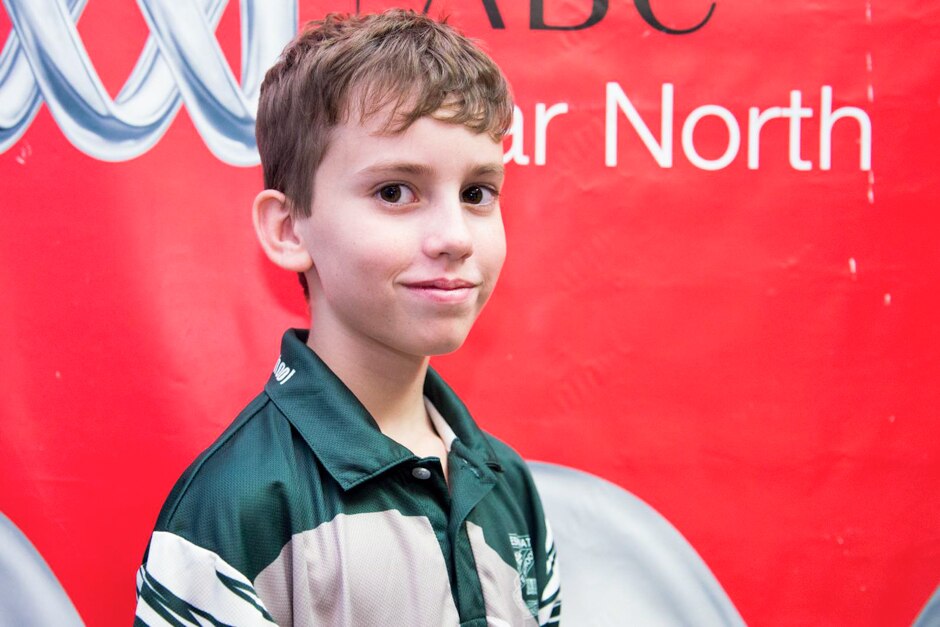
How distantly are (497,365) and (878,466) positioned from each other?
23.6 inches

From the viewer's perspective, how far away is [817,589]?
128cm

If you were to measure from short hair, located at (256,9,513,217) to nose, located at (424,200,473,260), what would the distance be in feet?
0.28

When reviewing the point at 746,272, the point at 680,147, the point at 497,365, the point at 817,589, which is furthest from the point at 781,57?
the point at 817,589

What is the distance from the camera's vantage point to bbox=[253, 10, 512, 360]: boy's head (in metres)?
0.80

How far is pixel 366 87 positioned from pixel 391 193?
10 cm

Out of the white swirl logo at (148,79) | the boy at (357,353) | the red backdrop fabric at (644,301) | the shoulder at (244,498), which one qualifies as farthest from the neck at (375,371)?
the white swirl logo at (148,79)

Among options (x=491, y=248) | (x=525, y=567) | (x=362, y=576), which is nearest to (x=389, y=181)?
(x=491, y=248)

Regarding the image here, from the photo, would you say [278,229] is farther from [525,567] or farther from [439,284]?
[525,567]

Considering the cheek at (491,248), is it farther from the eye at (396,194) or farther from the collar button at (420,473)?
the collar button at (420,473)

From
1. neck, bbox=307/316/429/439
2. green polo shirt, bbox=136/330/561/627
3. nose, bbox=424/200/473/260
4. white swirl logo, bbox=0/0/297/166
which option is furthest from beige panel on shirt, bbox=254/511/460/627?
white swirl logo, bbox=0/0/297/166

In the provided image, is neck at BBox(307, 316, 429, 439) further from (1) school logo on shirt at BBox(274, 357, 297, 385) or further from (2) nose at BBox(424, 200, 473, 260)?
(2) nose at BBox(424, 200, 473, 260)

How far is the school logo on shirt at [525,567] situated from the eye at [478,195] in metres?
0.38

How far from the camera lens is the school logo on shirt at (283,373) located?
872 mm

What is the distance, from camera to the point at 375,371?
2.94 ft
